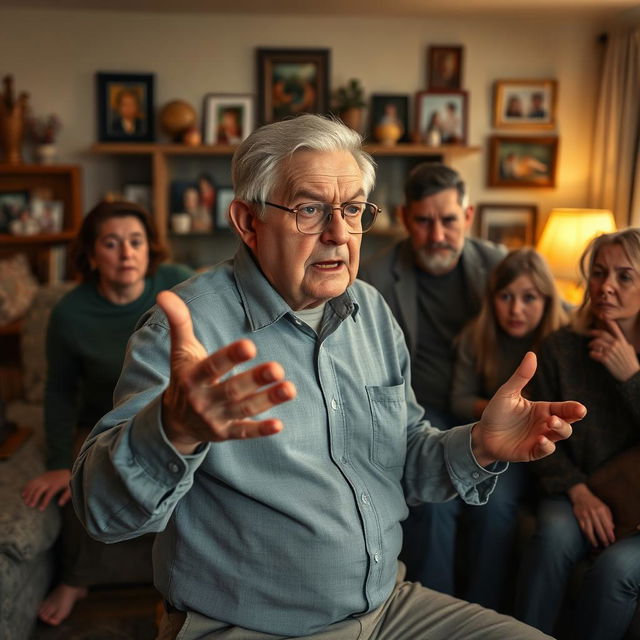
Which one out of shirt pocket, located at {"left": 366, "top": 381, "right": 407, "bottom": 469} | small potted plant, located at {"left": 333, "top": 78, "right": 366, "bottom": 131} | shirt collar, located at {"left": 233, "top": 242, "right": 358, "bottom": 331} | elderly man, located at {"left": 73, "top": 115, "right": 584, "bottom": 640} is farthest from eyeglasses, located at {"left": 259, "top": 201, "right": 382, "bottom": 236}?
small potted plant, located at {"left": 333, "top": 78, "right": 366, "bottom": 131}

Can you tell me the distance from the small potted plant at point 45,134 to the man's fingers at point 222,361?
Result: 4.08 meters

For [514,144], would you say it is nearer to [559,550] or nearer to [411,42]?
[411,42]

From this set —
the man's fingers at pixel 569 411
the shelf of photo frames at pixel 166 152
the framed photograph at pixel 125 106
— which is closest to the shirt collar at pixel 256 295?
the man's fingers at pixel 569 411

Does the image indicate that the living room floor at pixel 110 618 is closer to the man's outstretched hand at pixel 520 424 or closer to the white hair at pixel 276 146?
the man's outstretched hand at pixel 520 424

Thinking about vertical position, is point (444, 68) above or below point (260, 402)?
above

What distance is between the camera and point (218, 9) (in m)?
4.50

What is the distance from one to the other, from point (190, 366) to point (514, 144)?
4.32m

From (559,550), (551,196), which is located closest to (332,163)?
(559,550)

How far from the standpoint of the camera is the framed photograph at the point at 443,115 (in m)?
4.68

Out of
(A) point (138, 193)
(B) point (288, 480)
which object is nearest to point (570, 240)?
(A) point (138, 193)

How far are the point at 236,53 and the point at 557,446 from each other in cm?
353

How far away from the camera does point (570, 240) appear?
3.99 m

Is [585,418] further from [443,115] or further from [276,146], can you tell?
[443,115]

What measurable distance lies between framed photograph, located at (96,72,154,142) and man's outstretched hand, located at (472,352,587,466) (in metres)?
3.84
